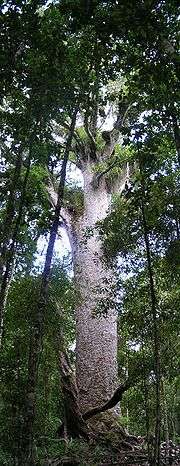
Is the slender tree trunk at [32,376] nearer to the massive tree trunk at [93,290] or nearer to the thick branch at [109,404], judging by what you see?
the massive tree trunk at [93,290]

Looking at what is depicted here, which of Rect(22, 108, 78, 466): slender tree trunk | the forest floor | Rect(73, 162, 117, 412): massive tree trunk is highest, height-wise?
Rect(73, 162, 117, 412): massive tree trunk

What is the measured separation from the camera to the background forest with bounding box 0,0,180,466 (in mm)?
4352

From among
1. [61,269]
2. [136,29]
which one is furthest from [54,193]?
[136,29]

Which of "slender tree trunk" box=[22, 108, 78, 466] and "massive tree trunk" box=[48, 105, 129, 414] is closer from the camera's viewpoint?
"slender tree trunk" box=[22, 108, 78, 466]

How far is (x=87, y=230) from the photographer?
7758 mm

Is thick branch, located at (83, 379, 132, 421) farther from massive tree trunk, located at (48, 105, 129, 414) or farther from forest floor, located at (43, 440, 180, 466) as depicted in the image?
forest floor, located at (43, 440, 180, 466)

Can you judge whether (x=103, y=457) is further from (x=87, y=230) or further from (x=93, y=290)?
(x=87, y=230)

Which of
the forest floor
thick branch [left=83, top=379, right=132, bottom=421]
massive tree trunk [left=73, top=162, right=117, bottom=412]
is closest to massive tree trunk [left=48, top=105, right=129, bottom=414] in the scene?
massive tree trunk [left=73, top=162, right=117, bottom=412]

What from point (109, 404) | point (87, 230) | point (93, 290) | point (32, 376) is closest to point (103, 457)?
point (109, 404)

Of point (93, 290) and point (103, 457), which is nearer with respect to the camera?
point (103, 457)

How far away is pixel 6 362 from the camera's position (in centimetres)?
845

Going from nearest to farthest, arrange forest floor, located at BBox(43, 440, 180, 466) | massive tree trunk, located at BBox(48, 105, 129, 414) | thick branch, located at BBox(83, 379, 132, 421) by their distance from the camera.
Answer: forest floor, located at BBox(43, 440, 180, 466)
thick branch, located at BBox(83, 379, 132, 421)
massive tree trunk, located at BBox(48, 105, 129, 414)

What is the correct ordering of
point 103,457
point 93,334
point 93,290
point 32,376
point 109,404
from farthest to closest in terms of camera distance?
point 93,334 < point 93,290 < point 109,404 < point 103,457 < point 32,376

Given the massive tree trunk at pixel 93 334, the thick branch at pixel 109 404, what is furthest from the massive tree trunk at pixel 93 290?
the thick branch at pixel 109 404
